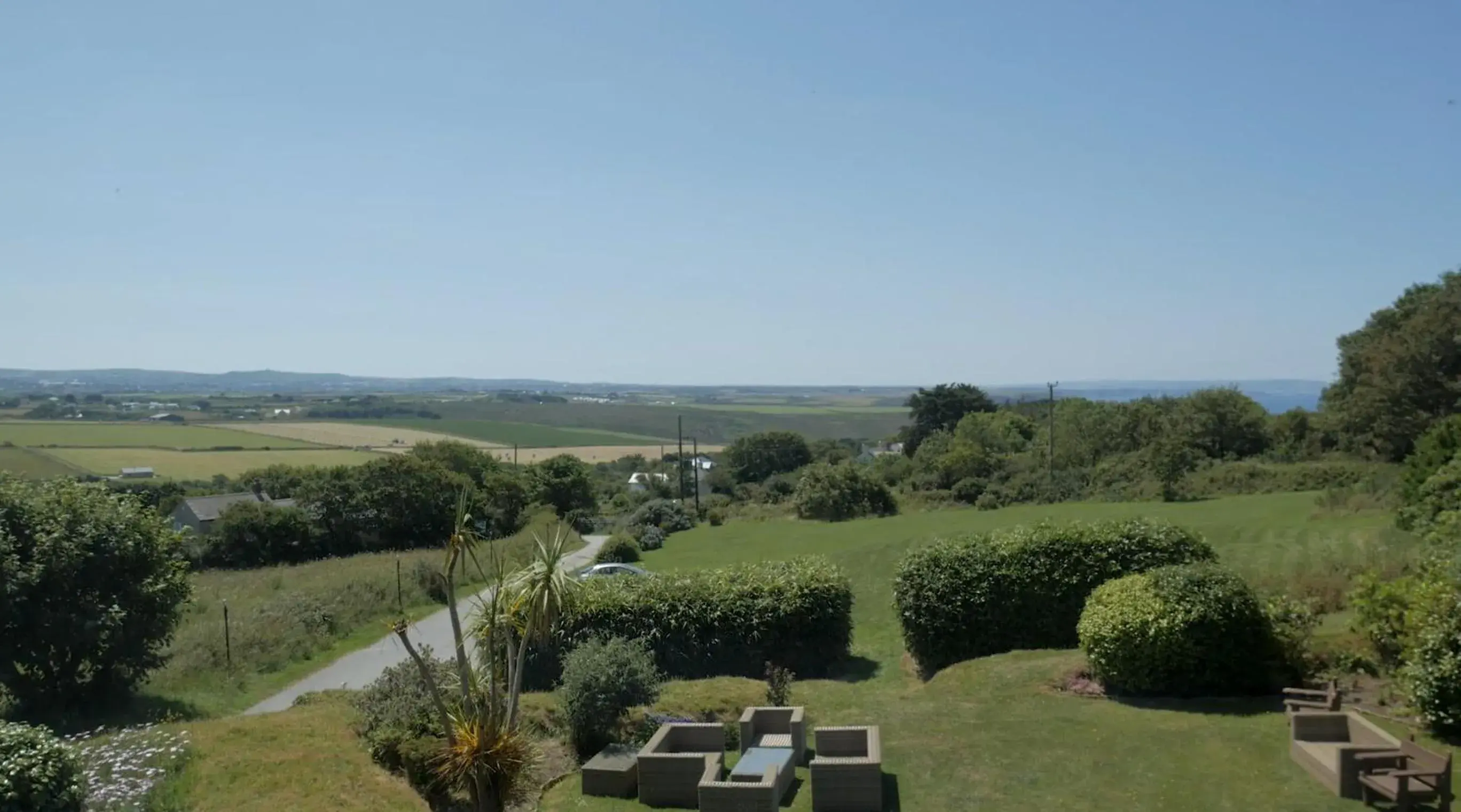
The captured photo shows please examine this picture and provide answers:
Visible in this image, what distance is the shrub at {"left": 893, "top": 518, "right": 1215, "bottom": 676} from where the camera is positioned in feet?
50.2

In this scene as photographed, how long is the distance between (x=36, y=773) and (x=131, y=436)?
69710 millimetres

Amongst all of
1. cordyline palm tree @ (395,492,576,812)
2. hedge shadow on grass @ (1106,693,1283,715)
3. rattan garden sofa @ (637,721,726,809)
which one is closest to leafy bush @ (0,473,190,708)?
cordyline palm tree @ (395,492,576,812)

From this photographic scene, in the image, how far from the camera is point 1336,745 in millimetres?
8891

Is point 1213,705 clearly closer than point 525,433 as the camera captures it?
Yes

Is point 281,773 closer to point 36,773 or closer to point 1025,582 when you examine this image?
point 36,773

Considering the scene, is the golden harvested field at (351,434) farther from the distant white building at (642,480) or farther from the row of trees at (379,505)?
the distant white building at (642,480)

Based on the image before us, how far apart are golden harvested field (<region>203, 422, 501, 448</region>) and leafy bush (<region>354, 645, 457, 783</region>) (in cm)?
5110

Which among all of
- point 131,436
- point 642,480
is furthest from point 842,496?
point 131,436

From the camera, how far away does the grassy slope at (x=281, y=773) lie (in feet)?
30.8

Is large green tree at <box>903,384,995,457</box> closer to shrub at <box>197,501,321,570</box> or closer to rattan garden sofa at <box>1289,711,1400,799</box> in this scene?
shrub at <box>197,501,321,570</box>

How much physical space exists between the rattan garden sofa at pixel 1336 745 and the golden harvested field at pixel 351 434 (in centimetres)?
5767

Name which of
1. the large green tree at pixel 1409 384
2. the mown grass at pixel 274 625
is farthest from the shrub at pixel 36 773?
the large green tree at pixel 1409 384

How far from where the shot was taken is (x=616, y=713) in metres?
11.6

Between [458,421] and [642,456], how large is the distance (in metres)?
18.2
